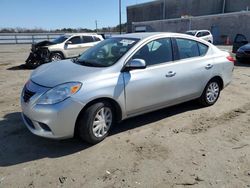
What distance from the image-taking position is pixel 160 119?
16.4 feet

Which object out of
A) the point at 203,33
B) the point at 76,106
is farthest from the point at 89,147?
the point at 203,33

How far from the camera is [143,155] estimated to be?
12.1 ft

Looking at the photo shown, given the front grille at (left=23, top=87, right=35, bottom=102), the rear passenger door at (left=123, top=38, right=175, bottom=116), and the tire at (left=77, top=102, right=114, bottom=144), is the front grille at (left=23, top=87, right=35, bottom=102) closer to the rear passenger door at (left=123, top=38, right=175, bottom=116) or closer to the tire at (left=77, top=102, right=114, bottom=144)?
the tire at (left=77, top=102, right=114, bottom=144)

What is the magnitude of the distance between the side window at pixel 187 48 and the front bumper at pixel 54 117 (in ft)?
7.73

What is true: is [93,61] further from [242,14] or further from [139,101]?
[242,14]

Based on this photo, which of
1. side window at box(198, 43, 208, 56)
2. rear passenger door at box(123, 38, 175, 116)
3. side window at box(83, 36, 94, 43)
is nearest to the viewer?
rear passenger door at box(123, 38, 175, 116)

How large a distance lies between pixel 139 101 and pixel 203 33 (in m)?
21.1

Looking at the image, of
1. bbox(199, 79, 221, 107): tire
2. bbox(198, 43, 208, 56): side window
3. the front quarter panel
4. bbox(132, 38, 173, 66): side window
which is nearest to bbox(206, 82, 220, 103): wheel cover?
bbox(199, 79, 221, 107): tire

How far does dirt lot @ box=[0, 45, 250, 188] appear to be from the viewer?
3.13 meters

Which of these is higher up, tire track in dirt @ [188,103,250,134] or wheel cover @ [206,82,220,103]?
wheel cover @ [206,82,220,103]

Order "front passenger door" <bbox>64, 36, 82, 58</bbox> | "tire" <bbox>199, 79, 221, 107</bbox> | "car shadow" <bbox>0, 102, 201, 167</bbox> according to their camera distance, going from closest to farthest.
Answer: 1. "car shadow" <bbox>0, 102, 201, 167</bbox>
2. "tire" <bbox>199, 79, 221, 107</bbox>
3. "front passenger door" <bbox>64, 36, 82, 58</bbox>

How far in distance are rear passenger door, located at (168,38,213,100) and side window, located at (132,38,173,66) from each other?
0.17m

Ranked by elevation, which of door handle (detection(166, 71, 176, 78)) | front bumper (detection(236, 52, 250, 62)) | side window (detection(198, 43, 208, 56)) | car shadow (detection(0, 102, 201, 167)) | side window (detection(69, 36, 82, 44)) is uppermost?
side window (detection(198, 43, 208, 56))

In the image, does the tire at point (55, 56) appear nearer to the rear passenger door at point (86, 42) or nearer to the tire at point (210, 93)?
the rear passenger door at point (86, 42)
